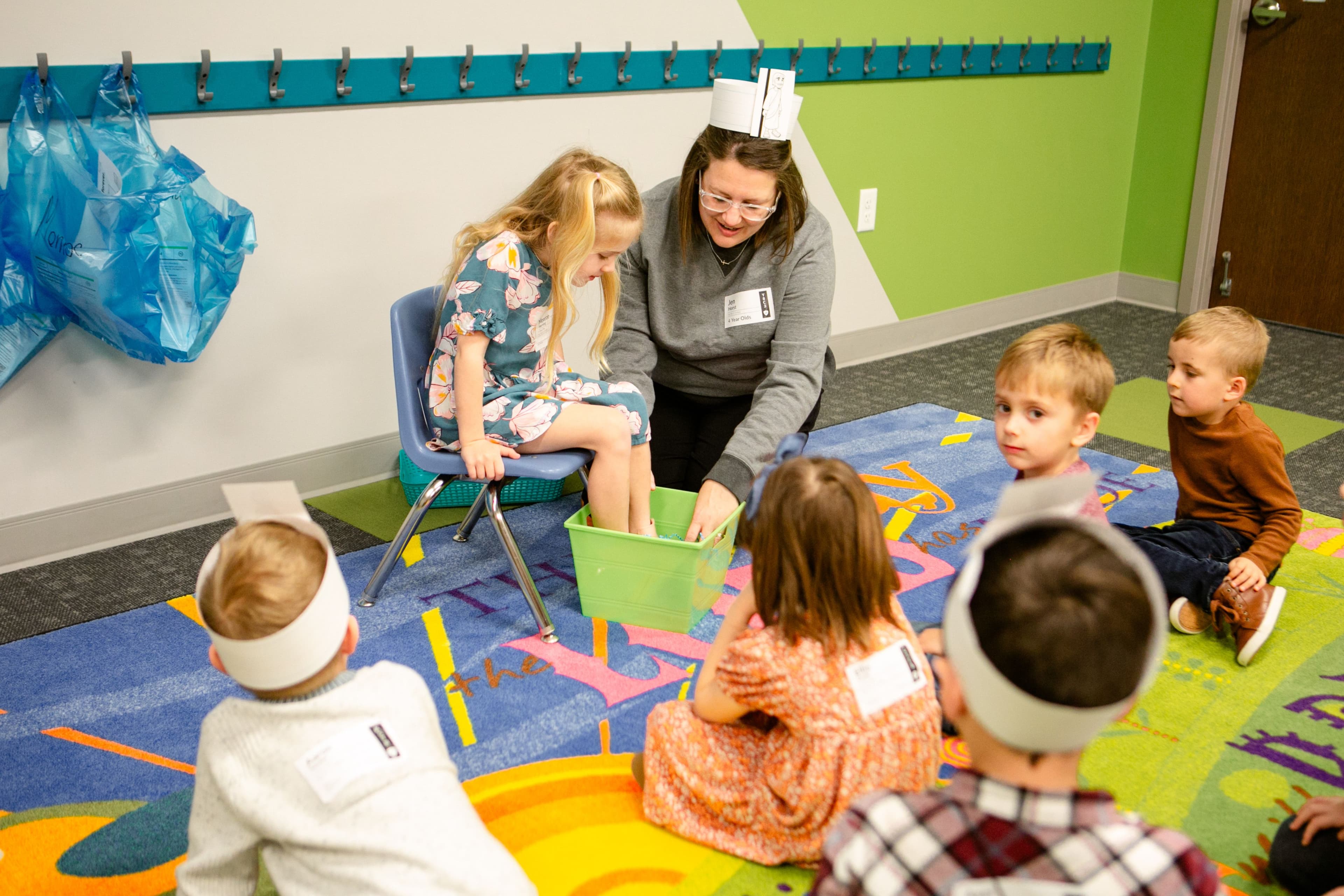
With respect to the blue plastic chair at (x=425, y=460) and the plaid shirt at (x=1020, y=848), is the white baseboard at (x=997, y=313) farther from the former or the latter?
the plaid shirt at (x=1020, y=848)

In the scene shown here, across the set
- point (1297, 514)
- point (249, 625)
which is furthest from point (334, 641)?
point (1297, 514)

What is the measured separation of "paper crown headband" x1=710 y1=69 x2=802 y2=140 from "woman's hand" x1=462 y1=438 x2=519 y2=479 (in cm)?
85

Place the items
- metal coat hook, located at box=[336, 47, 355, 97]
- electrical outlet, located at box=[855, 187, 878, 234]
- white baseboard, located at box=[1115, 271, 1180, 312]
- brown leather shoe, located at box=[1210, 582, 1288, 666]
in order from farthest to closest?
white baseboard, located at box=[1115, 271, 1180, 312] < electrical outlet, located at box=[855, 187, 878, 234] < metal coat hook, located at box=[336, 47, 355, 97] < brown leather shoe, located at box=[1210, 582, 1288, 666]

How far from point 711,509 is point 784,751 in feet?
2.57

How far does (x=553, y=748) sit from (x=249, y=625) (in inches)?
31.9

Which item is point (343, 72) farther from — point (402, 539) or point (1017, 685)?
point (1017, 685)

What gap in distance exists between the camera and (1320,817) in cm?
150

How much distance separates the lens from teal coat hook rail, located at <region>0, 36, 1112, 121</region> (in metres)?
2.49

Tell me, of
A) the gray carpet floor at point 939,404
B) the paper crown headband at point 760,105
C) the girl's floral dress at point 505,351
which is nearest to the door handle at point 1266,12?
the gray carpet floor at point 939,404

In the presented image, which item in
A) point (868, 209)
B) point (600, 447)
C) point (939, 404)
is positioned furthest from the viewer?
point (868, 209)

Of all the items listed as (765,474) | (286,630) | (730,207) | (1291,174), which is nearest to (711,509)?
(730,207)

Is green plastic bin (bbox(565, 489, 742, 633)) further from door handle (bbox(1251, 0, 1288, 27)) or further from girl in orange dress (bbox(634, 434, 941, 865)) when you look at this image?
door handle (bbox(1251, 0, 1288, 27))

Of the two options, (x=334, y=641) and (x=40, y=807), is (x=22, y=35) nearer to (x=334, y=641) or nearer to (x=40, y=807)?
(x=40, y=807)

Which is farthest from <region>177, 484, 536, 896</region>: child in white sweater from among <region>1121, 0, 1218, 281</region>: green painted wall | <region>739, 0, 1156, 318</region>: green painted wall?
<region>1121, 0, 1218, 281</region>: green painted wall
